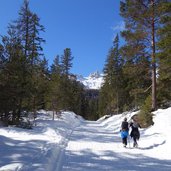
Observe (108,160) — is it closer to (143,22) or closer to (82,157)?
(82,157)

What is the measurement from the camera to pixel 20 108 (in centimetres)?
2444

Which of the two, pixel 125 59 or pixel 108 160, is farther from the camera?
pixel 125 59

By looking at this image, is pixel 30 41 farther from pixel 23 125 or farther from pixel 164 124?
pixel 164 124

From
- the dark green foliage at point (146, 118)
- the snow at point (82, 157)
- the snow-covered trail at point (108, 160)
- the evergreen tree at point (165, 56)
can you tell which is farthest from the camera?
the dark green foliage at point (146, 118)

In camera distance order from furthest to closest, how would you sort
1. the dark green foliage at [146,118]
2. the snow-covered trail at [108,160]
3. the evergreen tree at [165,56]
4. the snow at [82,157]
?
the dark green foliage at [146,118] → the evergreen tree at [165,56] → the snow-covered trail at [108,160] → the snow at [82,157]

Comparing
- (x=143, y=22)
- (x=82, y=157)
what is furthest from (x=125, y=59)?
(x=82, y=157)

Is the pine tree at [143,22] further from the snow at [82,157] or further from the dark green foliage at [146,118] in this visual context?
the snow at [82,157]

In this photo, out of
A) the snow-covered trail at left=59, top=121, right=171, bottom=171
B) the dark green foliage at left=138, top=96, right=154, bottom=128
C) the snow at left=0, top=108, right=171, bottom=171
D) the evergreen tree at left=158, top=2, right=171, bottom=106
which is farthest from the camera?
the dark green foliage at left=138, top=96, right=154, bottom=128

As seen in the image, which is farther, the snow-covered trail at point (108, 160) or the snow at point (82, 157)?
the snow-covered trail at point (108, 160)

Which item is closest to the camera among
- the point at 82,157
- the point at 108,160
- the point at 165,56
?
the point at 108,160

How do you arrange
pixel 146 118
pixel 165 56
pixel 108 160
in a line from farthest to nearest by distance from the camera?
pixel 146 118 < pixel 165 56 < pixel 108 160

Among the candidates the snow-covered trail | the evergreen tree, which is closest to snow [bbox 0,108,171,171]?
the snow-covered trail

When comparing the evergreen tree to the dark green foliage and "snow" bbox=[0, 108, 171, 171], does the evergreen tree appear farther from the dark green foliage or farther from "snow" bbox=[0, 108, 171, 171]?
"snow" bbox=[0, 108, 171, 171]

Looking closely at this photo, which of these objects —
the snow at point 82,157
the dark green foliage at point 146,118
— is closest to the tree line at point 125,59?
the dark green foliage at point 146,118
